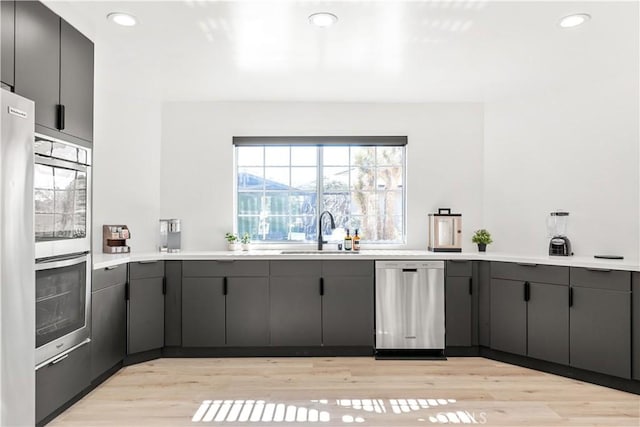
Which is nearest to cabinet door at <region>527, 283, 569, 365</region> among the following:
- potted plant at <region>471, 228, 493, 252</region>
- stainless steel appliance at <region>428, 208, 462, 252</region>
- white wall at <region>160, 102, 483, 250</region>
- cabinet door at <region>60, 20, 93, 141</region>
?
potted plant at <region>471, 228, 493, 252</region>

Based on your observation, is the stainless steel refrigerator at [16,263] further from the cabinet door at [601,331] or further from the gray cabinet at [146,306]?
the cabinet door at [601,331]

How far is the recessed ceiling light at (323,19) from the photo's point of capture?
2463mm

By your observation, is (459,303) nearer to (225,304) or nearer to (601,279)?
(601,279)

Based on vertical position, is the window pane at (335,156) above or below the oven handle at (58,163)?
above

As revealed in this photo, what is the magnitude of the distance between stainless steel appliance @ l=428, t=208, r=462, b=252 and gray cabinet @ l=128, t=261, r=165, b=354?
8.42 feet

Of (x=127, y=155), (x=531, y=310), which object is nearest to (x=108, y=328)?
(x=127, y=155)

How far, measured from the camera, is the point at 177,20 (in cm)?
258

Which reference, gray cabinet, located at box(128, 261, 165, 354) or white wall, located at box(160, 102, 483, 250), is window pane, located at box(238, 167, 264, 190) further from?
gray cabinet, located at box(128, 261, 165, 354)

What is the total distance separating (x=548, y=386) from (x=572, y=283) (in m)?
0.79

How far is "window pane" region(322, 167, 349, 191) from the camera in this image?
14.6 feet

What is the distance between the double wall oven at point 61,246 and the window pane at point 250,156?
1.81 metres

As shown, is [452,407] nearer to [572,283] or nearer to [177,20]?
[572,283]

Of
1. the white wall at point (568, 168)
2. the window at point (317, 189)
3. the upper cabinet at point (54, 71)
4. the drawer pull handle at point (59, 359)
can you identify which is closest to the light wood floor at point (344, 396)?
the drawer pull handle at point (59, 359)

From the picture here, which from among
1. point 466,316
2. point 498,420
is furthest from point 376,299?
point 498,420
